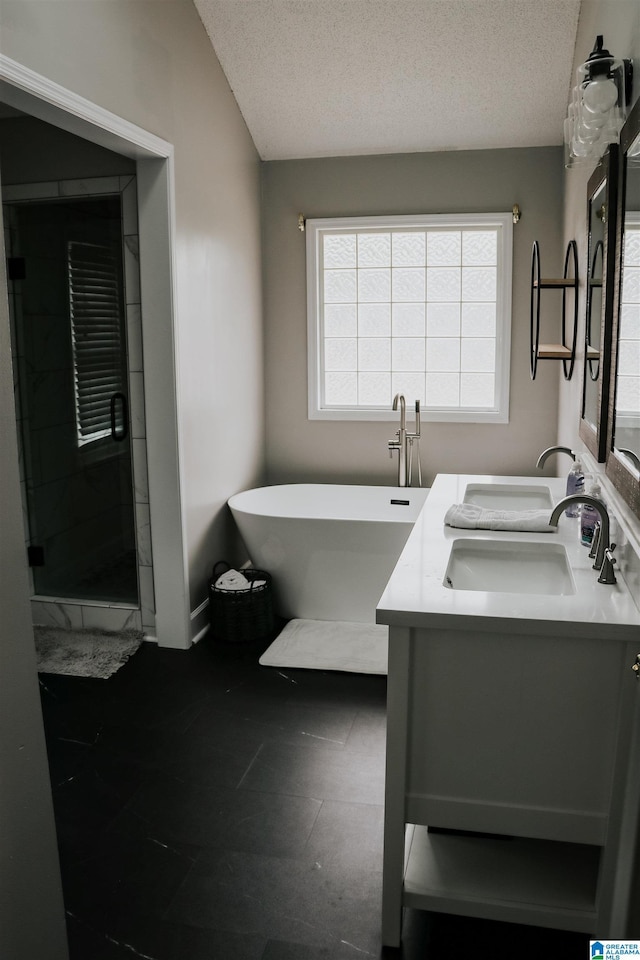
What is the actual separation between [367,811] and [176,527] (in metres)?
1.68

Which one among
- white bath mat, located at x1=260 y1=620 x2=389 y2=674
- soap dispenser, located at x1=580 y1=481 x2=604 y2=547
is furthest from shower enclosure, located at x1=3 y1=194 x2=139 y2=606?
soap dispenser, located at x1=580 y1=481 x2=604 y2=547

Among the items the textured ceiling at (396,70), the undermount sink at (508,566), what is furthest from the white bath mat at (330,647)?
the textured ceiling at (396,70)

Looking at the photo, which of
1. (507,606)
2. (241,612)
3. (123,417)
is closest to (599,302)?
(507,606)

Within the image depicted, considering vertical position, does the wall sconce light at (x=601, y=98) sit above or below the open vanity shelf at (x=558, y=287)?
above

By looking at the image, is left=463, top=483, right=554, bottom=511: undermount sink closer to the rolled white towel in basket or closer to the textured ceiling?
the rolled white towel in basket

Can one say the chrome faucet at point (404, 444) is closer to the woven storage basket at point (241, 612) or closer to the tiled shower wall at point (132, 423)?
the woven storage basket at point (241, 612)

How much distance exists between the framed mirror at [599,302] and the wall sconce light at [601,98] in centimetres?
10

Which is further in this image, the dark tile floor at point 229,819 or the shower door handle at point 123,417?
the shower door handle at point 123,417

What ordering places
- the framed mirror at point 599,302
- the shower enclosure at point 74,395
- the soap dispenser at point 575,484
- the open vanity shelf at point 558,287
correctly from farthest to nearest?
the shower enclosure at point 74,395, the open vanity shelf at point 558,287, the soap dispenser at point 575,484, the framed mirror at point 599,302

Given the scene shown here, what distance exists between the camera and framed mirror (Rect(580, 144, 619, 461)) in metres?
2.25

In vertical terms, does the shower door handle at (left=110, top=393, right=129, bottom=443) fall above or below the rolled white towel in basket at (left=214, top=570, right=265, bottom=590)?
above

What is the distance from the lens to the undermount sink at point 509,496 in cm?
322

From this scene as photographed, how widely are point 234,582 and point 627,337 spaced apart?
245cm

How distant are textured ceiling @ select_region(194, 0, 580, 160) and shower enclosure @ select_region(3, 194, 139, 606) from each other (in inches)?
42.4
